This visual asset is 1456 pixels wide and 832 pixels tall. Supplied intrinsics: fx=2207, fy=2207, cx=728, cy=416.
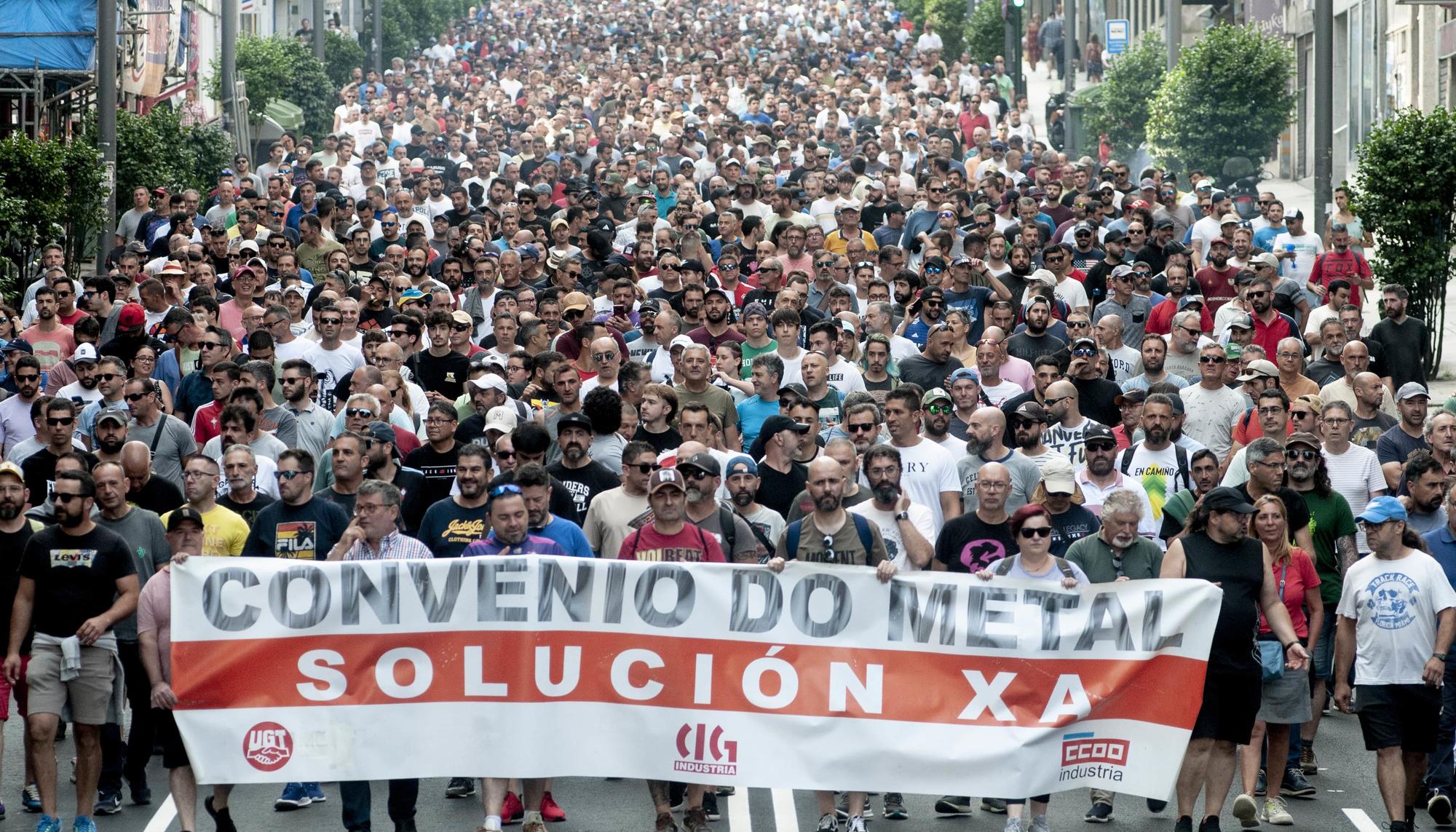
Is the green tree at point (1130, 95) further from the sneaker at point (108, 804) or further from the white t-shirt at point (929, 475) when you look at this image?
the sneaker at point (108, 804)

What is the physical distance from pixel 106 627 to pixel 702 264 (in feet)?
31.7

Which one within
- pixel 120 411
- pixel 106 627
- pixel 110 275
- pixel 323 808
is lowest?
pixel 323 808

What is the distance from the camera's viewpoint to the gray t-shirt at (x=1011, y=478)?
12422 mm

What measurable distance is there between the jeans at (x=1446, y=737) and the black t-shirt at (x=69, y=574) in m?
6.43

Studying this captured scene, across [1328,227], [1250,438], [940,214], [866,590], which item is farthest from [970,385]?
[1328,227]

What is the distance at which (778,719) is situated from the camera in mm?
9930

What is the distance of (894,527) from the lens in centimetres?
1128

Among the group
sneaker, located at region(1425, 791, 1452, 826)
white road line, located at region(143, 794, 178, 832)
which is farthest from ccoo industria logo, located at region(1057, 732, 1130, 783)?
white road line, located at region(143, 794, 178, 832)

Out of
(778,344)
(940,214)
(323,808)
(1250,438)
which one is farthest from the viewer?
(940,214)

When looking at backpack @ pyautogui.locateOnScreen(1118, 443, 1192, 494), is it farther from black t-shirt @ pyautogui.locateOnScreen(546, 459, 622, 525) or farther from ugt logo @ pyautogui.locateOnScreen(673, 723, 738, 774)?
ugt logo @ pyautogui.locateOnScreen(673, 723, 738, 774)

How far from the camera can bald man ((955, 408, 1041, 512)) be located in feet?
40.8

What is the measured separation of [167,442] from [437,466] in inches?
75.4

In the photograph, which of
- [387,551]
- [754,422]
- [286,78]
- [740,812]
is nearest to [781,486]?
[754,422]

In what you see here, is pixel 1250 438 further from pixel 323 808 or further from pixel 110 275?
pixel 110 275
